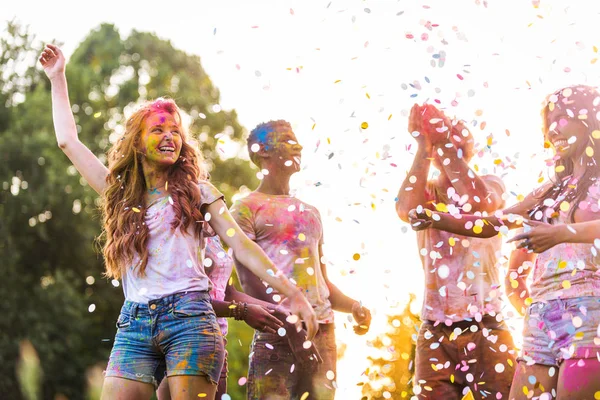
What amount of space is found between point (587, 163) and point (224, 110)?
59.6 feet

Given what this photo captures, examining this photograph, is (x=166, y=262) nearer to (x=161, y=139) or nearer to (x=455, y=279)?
(x=161, y=139)

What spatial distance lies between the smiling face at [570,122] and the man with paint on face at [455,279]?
80 cm

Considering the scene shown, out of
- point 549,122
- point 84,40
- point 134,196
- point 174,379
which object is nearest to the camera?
point 174,379

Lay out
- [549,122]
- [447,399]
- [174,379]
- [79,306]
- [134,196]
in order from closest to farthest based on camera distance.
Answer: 1. [174,379]
2. [134,196]
3. [549,122]
4. [447,399]
5. [79,306]

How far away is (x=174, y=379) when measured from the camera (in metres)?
3.95

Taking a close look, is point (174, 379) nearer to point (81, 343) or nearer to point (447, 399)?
point (447, 399)

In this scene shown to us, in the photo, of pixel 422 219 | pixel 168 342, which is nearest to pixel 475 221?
pixel 422 219

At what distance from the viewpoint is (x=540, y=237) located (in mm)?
4207

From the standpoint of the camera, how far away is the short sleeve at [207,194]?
431 cm

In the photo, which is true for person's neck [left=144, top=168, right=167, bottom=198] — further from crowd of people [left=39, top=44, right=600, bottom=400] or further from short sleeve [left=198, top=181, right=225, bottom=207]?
short sleeve [left=198, top=181, right=225, bottom=207]

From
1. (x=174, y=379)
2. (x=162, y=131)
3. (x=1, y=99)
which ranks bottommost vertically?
→ (x=174, y=379)

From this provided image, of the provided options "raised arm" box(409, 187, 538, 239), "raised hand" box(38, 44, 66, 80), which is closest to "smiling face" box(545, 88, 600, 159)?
"raised arm" box(409, 187, 538, 239)

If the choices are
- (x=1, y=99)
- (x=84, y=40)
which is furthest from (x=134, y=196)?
(x=84, y=40)

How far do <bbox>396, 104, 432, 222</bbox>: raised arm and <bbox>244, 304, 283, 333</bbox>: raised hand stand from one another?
1121mm
